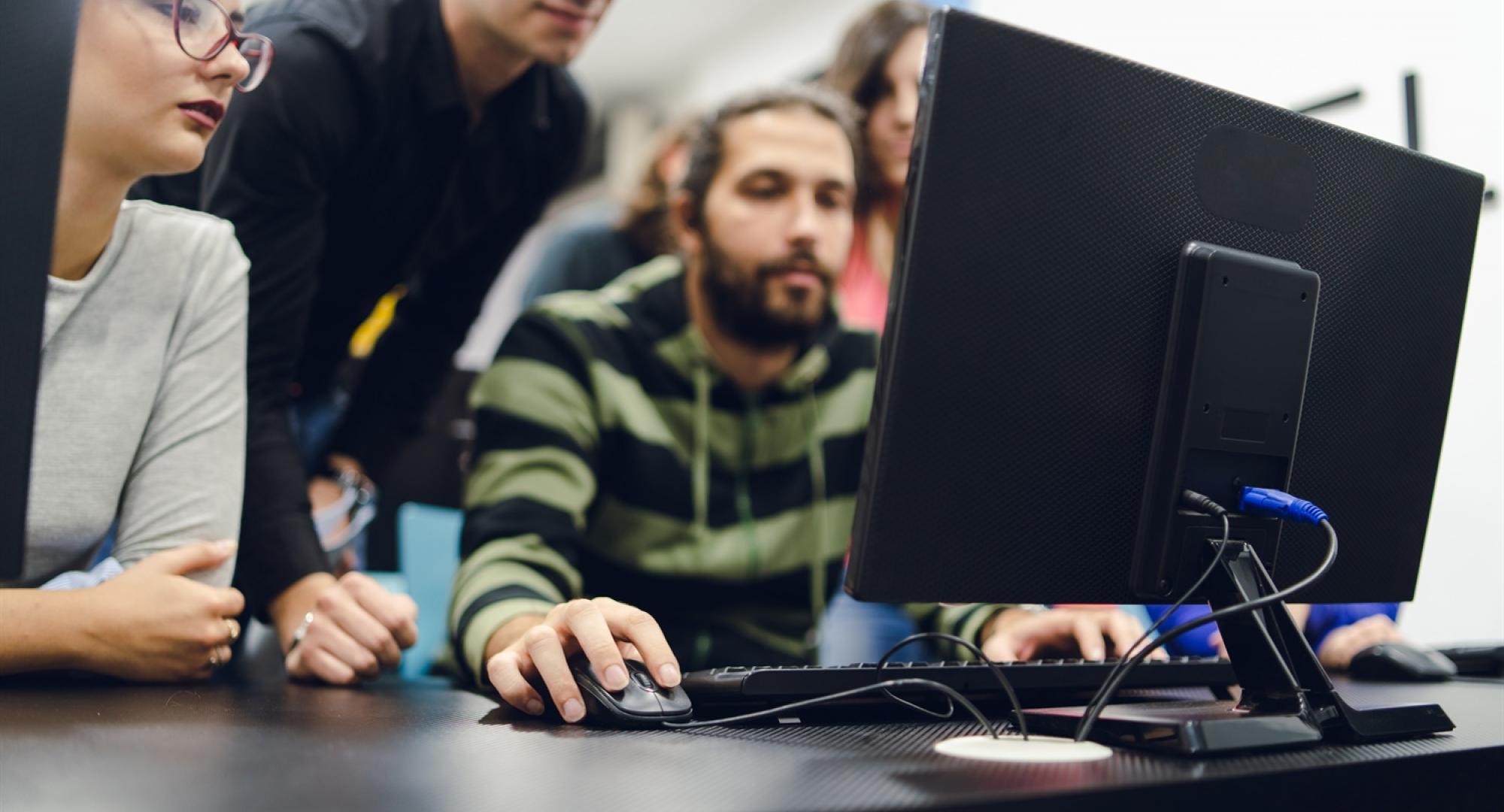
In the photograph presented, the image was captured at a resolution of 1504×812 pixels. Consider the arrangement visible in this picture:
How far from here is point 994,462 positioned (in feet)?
2.04

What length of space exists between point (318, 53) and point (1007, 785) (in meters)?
1.07

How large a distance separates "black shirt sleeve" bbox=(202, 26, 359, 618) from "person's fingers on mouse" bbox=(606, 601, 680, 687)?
1.52 feet

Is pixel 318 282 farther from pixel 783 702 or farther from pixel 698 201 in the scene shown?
pixel 783 702

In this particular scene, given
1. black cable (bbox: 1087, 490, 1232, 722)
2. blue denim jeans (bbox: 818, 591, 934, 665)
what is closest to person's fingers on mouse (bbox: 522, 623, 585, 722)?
black cable (bbox: 1087, 490, 1232, 722)

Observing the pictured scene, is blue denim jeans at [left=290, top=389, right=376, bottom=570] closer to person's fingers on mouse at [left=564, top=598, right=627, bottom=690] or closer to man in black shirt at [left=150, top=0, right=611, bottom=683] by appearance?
man in black shirt at [left=150, top=0, right=611, bottom=683]

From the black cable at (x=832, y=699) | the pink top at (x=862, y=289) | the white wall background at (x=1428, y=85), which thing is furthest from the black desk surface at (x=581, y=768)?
the pink top at (x=862, y=289)

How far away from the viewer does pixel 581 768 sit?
534 mm

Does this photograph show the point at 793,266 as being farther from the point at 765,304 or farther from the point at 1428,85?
the point at 1428,85

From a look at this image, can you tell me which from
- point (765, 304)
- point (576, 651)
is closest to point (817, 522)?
point (765, 304)

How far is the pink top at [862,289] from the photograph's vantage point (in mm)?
2271

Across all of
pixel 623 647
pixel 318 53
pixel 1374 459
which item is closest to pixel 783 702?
pixel 623 647

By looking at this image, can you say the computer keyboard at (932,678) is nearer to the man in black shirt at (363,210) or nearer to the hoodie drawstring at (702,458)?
the man in black shirt at (363,210)

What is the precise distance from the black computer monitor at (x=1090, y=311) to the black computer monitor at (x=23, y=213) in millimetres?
404

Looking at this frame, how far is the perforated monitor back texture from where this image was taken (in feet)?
1.95
